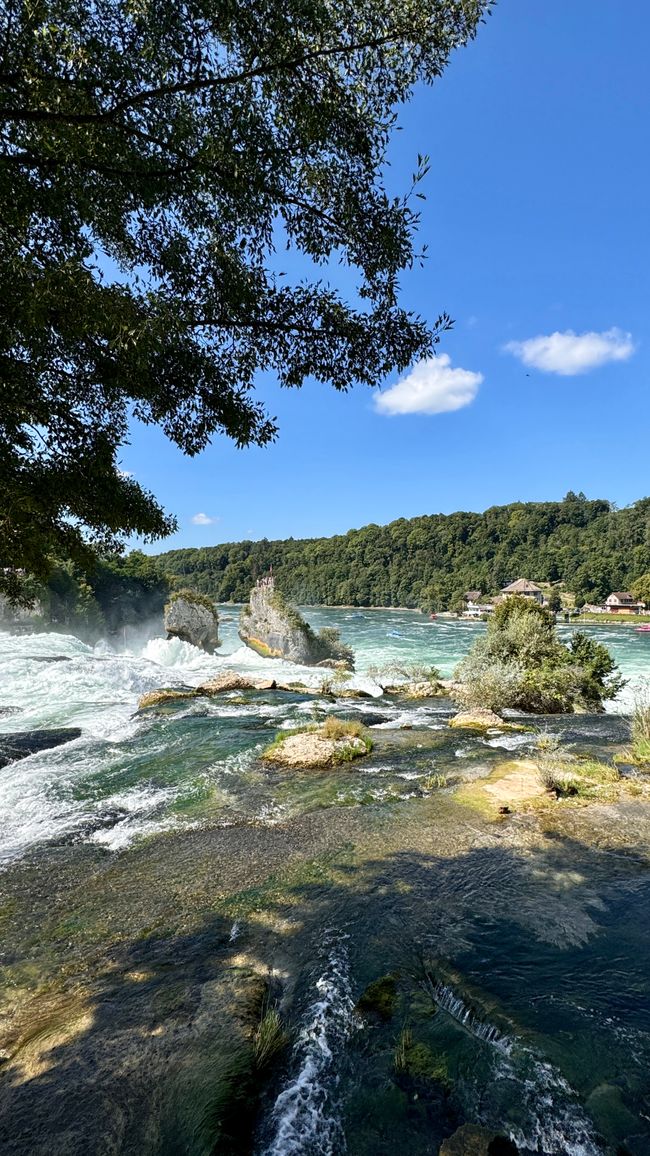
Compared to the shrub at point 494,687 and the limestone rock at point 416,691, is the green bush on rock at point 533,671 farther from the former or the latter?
the limestone rock at point 416,691

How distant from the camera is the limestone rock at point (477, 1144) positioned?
8.63ft

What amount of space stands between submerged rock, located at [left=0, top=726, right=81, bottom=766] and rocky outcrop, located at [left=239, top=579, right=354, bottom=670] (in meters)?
24.8

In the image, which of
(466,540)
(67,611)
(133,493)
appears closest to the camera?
(133,493)

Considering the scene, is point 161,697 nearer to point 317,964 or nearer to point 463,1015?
point 317,964

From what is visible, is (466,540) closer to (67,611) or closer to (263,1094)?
(67,611)

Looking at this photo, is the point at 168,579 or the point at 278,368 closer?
the point at 278,368

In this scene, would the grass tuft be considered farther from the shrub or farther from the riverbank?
the shrub

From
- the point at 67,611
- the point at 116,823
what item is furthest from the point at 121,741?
the point at 67,611

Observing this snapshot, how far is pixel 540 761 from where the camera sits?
916 centimetres

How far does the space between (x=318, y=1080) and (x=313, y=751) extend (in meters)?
7.35

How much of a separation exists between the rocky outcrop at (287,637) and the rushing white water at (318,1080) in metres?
32.8

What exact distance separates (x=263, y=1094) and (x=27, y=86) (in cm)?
694

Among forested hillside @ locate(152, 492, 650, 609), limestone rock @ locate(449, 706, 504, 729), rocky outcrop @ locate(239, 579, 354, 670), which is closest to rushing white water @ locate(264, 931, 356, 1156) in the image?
limestone rock @ locate(449, 706, 504, 729)

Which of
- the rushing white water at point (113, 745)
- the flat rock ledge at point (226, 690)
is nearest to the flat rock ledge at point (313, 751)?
the rushing white water at point (113, 745)
